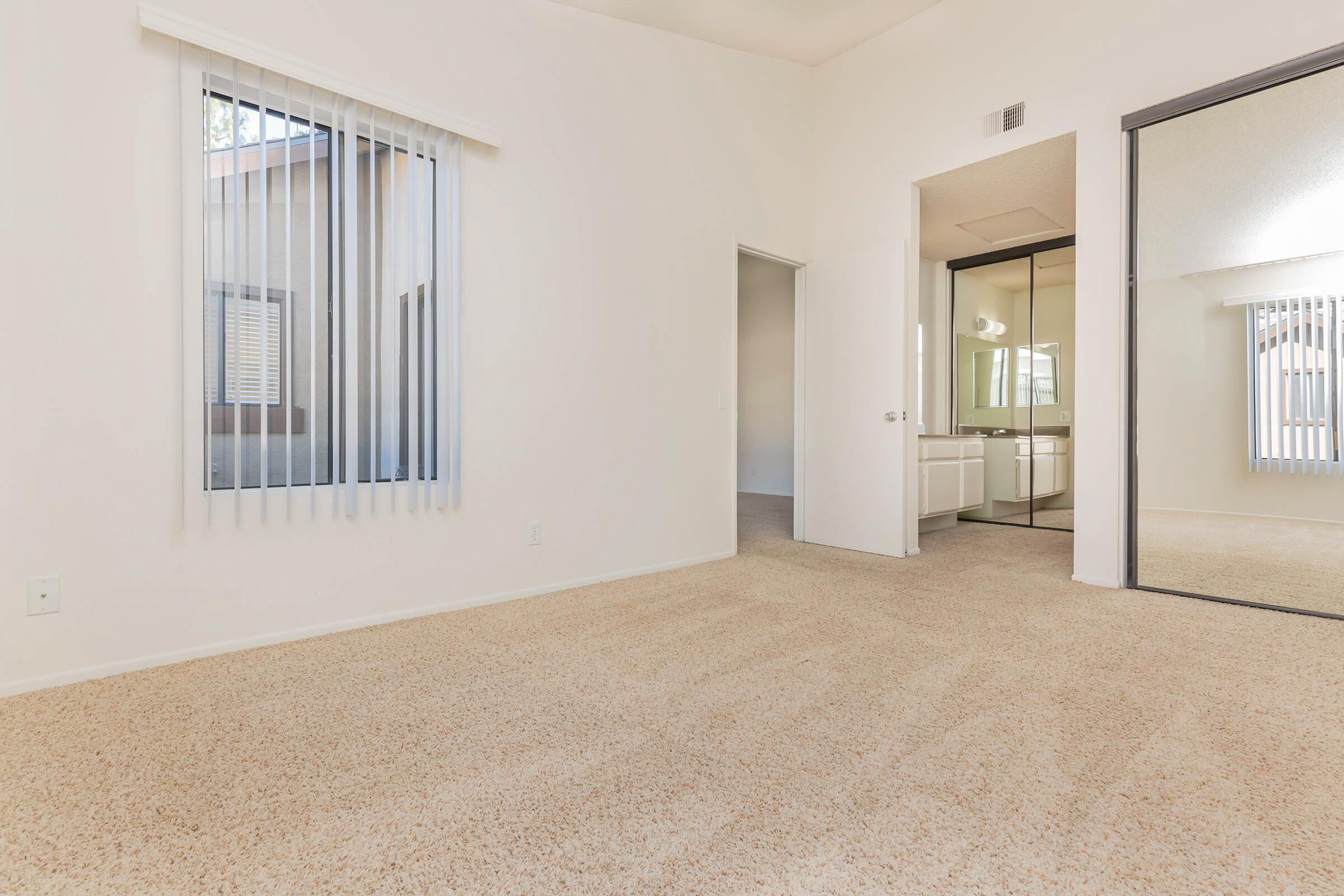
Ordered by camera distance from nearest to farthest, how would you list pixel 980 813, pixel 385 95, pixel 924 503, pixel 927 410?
1. pixel 980 813
2. pixel 385 95
3. pixel 924 503
4. pixel 927 410

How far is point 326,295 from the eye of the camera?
2.43 m

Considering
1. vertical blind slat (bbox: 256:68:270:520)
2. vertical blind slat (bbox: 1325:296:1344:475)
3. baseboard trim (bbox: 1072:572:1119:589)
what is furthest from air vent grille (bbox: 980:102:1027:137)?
vertical blind slat (bbox: 256:68:270:520)

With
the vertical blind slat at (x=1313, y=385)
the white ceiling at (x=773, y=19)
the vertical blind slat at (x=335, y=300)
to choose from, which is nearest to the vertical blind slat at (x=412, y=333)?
the vertical blind slat at (x=335, y=300)

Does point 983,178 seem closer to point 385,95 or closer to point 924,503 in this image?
point 924,503

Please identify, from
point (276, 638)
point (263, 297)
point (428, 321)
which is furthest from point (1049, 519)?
point (263, 297)

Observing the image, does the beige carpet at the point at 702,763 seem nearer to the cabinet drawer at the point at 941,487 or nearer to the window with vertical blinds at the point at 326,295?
the window with vertical blinds at the point at 326,295

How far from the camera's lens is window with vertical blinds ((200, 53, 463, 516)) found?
222cm

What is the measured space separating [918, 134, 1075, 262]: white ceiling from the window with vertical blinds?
9.72 ft

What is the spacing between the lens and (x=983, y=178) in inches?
150

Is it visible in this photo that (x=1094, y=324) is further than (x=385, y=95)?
Yes

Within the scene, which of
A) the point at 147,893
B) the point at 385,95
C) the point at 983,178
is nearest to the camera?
the point at 147,893

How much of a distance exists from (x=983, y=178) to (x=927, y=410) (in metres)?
2.40

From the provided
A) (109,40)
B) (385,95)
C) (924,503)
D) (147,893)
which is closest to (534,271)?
(385,95)

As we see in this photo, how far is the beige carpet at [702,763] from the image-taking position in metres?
1.14
